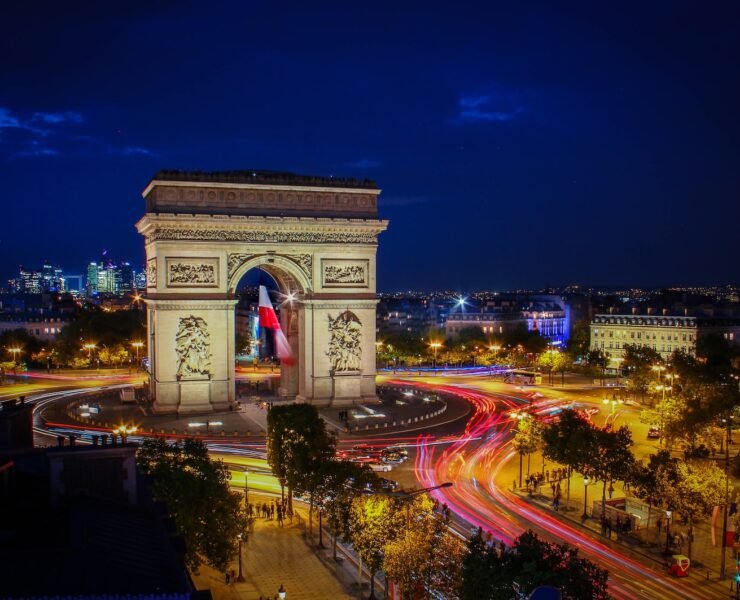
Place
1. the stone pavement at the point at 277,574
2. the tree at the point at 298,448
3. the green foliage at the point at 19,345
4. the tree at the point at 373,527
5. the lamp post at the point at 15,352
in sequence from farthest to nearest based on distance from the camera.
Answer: the green foliage at the point at 19,345, the lamp post at the point at 15,352, the tree at the point at 298,448, the stone pavement at the point at 277,574, the tree at the point at 373,527

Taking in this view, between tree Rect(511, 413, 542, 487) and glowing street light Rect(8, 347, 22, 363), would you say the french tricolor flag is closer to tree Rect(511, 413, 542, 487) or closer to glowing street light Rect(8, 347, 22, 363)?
tree Rect(511, 413, 542, 487)

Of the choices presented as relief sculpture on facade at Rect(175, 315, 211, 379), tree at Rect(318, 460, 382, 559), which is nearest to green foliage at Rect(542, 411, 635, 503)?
tree at Rect(318, 460, 382, 559)

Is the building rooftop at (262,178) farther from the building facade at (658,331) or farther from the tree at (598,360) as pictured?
the building facade at (658,331)

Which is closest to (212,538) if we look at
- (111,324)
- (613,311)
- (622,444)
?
(622,444)

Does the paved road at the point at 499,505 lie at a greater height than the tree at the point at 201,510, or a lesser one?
lesser

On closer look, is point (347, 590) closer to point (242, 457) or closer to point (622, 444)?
point (622, 444)

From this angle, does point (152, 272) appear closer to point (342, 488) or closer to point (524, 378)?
point (342, 488)

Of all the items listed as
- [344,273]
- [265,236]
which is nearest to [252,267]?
[265,236]

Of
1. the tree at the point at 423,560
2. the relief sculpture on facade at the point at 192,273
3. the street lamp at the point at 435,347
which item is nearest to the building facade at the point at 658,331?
the street lamp at the point at 435,347
